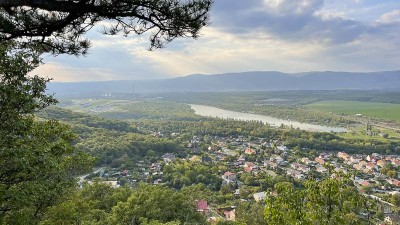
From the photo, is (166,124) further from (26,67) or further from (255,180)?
(26,67)

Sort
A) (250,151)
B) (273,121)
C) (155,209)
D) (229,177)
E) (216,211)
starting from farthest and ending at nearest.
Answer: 1. (273,121)
2. (250,151)
3. (229,177)
4. (216,211)
5. (155,209)

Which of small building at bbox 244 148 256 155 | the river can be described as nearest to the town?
small building at bbox 244 148 256 155

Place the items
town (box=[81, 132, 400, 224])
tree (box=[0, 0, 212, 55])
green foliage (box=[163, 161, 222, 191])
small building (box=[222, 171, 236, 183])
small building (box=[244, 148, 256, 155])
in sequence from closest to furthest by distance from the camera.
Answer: tree (box=[0, 0, 212, 55]) → town (box=[81, 132, 400, 224]) → green foliage (box=[163, 161, 222, 191]) → small building (box=[222, 171, 236, 183]) → small building (box=[244, 148, 256, 155])

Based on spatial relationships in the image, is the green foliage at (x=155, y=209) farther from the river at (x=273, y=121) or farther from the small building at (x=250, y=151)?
the river at (x=273, y=121)

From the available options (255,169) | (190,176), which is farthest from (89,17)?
(255,169)

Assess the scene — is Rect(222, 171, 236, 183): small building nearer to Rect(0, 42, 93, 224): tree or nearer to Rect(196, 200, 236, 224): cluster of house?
Rect(196, 200, 236, 224): cluster of house

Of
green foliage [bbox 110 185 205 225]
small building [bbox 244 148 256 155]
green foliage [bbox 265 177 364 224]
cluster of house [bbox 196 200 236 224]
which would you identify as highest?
green foliage [bbox 265 177 364 224]

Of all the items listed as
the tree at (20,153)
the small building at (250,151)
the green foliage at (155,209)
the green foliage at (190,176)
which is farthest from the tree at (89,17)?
the small building at (250,151)

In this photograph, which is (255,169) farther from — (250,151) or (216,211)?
(216,211)

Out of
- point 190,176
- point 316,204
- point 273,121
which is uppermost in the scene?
point 316,204

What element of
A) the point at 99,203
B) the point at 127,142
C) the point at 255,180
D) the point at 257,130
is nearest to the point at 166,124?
the point at 257,130

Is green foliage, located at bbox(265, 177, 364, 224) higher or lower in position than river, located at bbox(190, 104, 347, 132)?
higher
